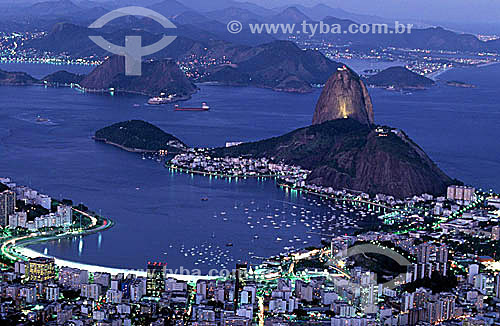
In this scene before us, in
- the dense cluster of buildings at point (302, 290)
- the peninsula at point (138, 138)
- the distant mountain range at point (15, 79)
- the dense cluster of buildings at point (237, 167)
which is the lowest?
the dense cluster of buildings at point (302, 290)

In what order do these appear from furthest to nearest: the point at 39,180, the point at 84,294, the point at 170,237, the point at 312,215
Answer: the point at 39,180 → the point at 312,215 → the point at 170,237 → the point at 84,294

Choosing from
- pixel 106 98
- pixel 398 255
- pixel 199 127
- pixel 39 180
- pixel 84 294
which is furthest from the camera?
pixel 106 98

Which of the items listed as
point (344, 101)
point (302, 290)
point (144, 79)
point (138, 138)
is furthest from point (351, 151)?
point (144, 79)

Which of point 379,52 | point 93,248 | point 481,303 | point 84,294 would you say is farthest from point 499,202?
point 379,52

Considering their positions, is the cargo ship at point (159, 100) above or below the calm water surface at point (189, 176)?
above

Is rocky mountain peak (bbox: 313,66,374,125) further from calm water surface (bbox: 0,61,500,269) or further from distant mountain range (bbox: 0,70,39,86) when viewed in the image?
distant mountain range (bbox: 0,70,39,86)

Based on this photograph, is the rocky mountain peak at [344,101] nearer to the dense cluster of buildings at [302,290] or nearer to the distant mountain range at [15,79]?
the dense cluster of buildings at [302,290]

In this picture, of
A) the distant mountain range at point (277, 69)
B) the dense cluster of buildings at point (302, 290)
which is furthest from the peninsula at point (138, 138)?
the distant mountain range at point (277, 69)

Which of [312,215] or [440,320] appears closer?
[440,320]

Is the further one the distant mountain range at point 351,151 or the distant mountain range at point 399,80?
the distant mountain range at point 399,80

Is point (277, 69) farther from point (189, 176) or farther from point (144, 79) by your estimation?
point (189, 176)

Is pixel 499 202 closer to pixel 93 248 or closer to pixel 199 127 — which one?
pixel 93 248
